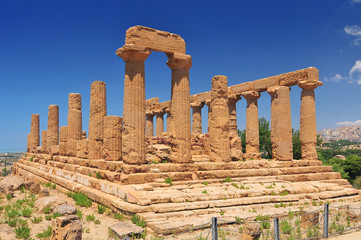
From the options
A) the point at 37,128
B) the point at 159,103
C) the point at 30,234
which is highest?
the point at 159,103

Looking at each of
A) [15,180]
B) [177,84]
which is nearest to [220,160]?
[177,84]

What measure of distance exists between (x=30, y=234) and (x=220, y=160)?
8909mm

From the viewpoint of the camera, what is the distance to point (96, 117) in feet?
55.2

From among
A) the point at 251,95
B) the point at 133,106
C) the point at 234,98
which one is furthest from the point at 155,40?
the point at 234,98

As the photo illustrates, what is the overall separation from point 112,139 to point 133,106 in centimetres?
257

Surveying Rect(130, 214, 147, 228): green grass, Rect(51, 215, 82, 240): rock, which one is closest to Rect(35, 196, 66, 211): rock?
Rect(130, 214, 147, 228): green grass

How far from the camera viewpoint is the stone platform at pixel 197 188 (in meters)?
9.59

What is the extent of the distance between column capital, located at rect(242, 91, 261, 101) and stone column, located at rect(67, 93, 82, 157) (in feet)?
37.5

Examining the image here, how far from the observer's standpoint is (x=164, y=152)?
14.9 meters

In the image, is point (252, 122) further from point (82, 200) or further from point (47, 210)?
point (47, 210)

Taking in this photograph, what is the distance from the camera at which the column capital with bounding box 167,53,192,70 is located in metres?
13.6

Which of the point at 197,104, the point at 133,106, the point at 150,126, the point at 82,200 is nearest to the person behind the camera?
the point at 82,200

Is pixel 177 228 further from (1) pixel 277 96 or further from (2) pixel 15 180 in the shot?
(1) pixel 277 96

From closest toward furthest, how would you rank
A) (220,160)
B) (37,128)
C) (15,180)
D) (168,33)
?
(168,33), (220,160), (15,180), (37,128)
